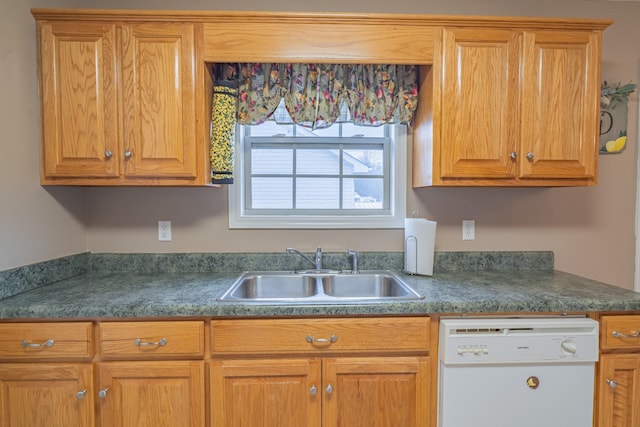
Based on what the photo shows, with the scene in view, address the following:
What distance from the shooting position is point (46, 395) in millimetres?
1286

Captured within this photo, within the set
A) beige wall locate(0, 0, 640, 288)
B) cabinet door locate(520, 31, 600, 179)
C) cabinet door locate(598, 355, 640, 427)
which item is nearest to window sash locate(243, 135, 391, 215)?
beige wall locate(0, 0, 640, 288)

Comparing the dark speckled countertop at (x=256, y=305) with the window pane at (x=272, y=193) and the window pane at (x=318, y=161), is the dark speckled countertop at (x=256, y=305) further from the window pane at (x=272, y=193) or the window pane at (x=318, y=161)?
the window pane at (x=318, y=161)

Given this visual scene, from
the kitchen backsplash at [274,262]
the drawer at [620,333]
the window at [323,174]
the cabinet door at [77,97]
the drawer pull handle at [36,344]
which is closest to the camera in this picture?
the drawer pull handle at [36,344]

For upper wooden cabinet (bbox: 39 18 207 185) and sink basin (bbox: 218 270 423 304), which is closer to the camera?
upper wooden cabinet (bbox: 39 18 207 185)

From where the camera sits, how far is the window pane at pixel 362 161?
207 cm

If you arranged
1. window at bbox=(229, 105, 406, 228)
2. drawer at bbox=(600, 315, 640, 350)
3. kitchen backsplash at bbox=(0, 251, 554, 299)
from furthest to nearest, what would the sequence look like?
window at bbox=(229, 105, 406, 228), kitchen backsplash at bbox=(0, 251, 554, 299), drawer at bbox=(600, 315, 640, 350)

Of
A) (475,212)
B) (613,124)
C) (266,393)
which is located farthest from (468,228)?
(266,393)

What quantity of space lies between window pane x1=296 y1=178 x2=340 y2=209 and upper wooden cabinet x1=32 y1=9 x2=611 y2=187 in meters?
0.61

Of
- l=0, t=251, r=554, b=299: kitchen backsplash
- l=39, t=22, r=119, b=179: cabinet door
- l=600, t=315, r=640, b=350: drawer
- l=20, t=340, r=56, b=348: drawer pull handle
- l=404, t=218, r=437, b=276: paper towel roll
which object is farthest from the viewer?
l=0, t=251, r=554, b=299: kitchen backsplash

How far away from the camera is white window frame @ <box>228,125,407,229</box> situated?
6.41 ft

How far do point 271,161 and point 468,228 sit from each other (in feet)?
4.10

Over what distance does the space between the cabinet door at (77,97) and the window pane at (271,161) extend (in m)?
0.73

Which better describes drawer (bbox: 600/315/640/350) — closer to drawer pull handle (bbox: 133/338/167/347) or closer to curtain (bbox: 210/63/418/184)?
curtain (bbox: 210/63/418/184)

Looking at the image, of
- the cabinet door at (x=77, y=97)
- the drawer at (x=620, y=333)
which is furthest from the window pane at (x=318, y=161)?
the drawer at (x=620, y=333)
